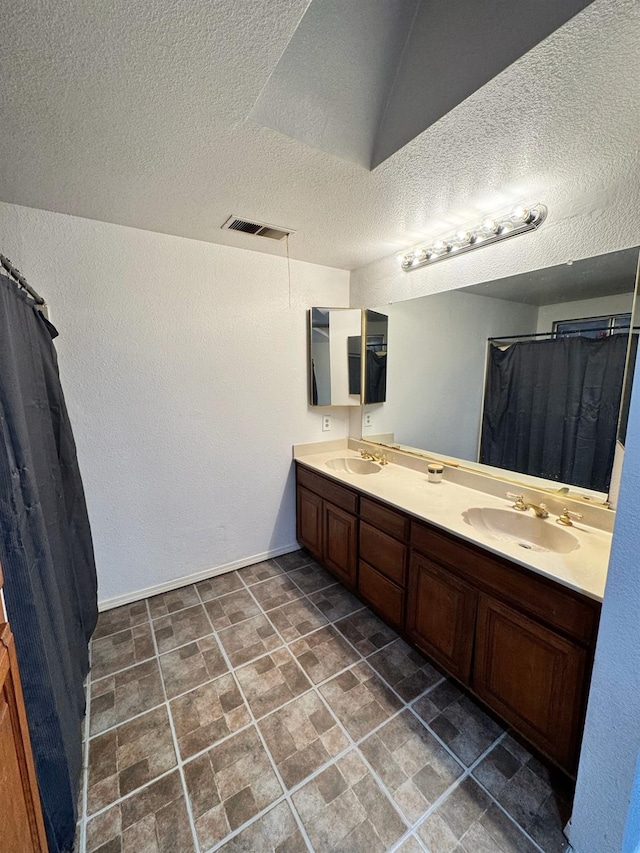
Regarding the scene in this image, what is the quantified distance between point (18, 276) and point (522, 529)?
2.36 metres

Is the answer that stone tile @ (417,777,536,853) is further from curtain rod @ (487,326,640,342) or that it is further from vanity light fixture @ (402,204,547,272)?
vanity light fixture @ (402,204,547,272)

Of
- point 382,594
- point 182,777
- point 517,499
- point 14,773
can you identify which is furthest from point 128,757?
point 517,499

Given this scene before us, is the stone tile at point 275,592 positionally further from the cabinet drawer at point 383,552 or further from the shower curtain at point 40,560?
the shower curtain at point 40,560

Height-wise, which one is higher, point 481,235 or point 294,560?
point 481,235

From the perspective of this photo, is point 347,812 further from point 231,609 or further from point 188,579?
point 188,579

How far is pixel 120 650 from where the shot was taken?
1.79 m

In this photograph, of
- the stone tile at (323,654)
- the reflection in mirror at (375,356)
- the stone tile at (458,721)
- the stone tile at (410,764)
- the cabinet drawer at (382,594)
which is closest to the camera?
the stone tile at (410,764)

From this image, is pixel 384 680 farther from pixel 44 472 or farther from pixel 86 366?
pixel 86 366

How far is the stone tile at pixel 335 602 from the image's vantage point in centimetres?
206

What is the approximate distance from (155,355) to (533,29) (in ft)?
6.62

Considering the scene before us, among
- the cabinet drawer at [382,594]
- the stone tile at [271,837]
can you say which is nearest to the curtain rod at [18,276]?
the stone tile at [271,837]

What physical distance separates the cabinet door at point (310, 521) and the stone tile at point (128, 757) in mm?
1269

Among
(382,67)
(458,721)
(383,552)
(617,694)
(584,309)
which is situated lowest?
(458,721)

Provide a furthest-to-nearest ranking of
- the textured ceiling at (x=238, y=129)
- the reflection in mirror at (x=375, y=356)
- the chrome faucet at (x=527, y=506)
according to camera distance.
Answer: the reflection in mirror at (x=375, y=356) → the chrome faucet at (x=527, y=506) → the textured ceiling at (x=238, y=129)
